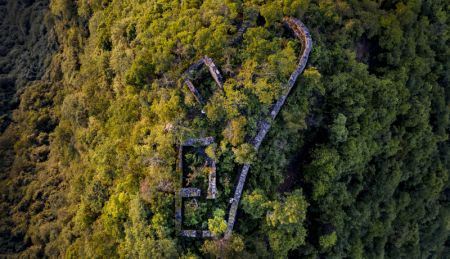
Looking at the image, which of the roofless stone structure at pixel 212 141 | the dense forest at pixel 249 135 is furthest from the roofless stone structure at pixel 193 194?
the dense forest at pixel 249 135

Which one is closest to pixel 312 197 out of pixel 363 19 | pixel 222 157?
pixel 222 157

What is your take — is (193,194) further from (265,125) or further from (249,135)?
(265,125)

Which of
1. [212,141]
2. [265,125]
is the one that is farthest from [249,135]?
[212,141]

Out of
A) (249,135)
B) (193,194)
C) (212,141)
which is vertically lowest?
(193,194)

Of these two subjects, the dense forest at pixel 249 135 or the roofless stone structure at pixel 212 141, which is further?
the dense forest at pixel 249 135

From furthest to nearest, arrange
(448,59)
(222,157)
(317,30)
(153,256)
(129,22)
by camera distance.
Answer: (448,59), (129,22), (317,30), (222,157), (153,256)

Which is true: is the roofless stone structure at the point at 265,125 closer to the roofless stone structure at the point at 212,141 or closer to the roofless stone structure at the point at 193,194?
the roofless stone structure at the point at 212,141

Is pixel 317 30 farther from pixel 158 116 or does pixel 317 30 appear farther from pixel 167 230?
pixel 167 230

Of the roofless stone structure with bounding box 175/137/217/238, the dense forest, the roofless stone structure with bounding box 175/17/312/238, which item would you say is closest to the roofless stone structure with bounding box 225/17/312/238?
the roofless stone structure with bounding box 175/17/312/238
